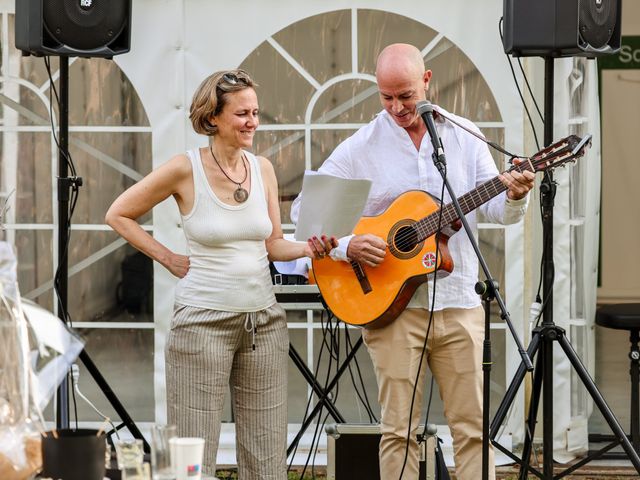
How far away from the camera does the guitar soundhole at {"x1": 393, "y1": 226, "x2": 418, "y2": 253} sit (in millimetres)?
3588

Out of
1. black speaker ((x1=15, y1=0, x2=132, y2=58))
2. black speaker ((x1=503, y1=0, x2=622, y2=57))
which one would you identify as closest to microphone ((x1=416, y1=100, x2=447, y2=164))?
black speaker ((x1=503, y1=0, x2=622, y2=57))

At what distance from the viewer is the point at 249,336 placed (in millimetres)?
3363

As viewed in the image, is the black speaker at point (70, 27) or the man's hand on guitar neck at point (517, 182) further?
the black speaker at point (70, 27)

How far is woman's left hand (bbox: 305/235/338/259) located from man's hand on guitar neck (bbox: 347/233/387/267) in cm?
16

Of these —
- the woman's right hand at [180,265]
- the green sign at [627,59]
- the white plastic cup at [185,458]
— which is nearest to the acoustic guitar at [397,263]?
the woman's right hand at [180,265]

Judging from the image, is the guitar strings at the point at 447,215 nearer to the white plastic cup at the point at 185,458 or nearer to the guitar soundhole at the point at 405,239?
the guitar soundhole at the point at 405,239

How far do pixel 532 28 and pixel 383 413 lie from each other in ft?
4.68

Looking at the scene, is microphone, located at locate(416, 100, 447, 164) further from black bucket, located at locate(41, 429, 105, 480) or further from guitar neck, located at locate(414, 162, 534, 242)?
black bucket, located at locate(41, 429, 105, 480)

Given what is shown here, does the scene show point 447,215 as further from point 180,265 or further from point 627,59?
point 627,59

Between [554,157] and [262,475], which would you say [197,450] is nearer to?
[262,475]

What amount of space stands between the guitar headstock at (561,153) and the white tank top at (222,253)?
0.88 m

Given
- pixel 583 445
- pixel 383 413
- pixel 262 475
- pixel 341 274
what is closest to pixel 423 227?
pixel 341 274

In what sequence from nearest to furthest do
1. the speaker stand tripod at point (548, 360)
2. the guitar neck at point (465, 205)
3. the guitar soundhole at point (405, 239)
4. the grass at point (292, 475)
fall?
1. the guitar neck at point (465, 205)
2. the guitar soundhole at point (405, 239)
3. the speaker stand tripod at point (548, 360)
4. the grass at point (292, 475)

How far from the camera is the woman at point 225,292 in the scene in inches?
131
